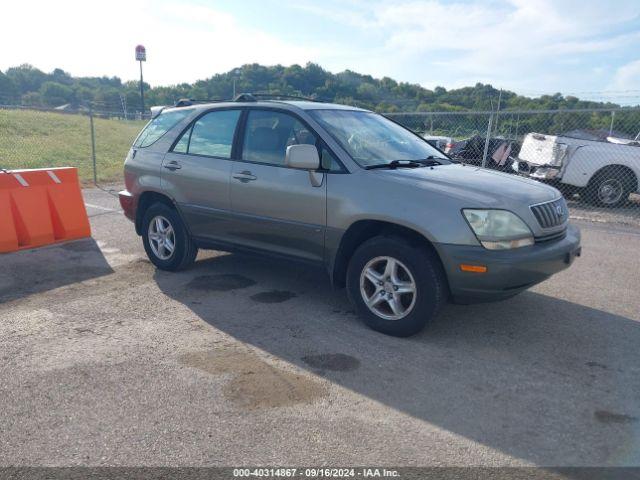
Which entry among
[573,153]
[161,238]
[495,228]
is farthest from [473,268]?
[573,153]

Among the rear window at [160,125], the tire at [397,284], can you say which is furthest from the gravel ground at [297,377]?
the rear window at [160,125]

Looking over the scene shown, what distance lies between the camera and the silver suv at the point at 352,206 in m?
4.01

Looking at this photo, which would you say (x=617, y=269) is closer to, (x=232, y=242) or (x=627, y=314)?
(x=627, y=314)

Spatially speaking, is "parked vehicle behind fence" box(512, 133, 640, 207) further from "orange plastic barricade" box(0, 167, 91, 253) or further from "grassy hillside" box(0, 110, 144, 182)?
"grassy hillside" box(0, 110, 144, 182)

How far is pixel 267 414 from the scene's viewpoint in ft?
10.6

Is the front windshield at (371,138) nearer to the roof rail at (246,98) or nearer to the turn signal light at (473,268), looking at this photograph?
the roof rail at (246,98)

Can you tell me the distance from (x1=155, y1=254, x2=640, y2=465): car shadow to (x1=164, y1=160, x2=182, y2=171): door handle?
1188 mm

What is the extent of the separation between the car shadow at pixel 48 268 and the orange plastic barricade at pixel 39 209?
162 millimetres

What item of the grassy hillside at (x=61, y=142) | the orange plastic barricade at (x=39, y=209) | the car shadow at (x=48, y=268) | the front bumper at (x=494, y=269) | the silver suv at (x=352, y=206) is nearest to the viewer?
the front bumper at (x=494, y=269)

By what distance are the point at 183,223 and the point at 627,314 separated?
4423 mm

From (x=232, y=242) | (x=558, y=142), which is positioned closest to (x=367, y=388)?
(x=232, y=242)

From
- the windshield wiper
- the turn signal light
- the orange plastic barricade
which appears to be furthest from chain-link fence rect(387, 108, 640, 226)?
the turn signal light

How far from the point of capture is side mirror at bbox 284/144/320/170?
446cm

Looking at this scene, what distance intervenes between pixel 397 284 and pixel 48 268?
166 inches
